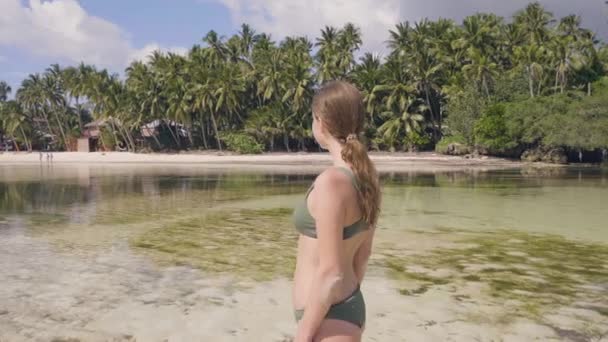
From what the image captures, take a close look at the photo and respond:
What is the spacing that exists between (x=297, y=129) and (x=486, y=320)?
5645cm

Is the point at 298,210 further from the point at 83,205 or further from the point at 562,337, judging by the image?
the point at 83,205

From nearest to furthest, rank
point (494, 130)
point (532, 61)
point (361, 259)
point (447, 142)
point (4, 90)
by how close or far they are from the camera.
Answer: point (361, 259) → point (494, 130) → point (532, 61) → point (447, 142) → point (4, 90)

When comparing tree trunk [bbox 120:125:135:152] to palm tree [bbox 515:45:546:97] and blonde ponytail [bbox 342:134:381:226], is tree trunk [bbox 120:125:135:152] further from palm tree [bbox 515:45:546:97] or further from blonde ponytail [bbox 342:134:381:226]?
blonde ponytail [bbox 342:134:381:226]

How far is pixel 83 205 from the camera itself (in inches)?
682

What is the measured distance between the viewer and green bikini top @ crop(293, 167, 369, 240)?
1909 mm

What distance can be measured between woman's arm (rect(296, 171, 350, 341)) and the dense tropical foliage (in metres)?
41.8

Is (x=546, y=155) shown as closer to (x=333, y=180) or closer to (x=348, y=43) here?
(x=348, y=43)

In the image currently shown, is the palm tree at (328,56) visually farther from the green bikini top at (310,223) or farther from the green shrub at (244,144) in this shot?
the green bikini top at (310,223)

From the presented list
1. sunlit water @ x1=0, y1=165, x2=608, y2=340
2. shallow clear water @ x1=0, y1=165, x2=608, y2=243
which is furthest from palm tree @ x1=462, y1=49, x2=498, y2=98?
sunlit water @ x1=0, y1=165, x2=608, y2=340

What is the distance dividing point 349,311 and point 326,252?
0.26 metres

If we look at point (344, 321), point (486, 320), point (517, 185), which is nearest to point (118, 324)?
point (486, 320)

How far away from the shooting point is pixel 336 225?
1.85 m

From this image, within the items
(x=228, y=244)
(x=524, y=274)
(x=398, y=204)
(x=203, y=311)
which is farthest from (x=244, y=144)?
(x=203, y=311)

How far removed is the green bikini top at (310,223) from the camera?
6.26 feet
